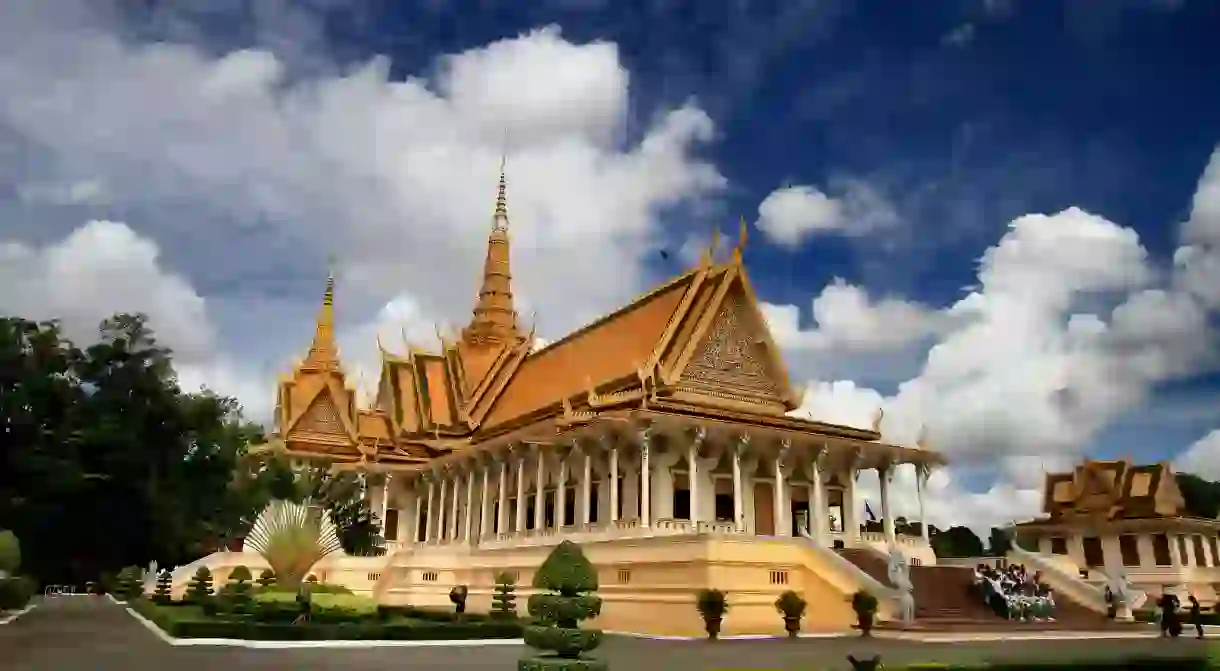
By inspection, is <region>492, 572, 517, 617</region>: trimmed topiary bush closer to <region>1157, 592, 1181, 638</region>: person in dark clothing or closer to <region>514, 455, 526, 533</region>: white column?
<region>514, 455, 526, 533</region>: white column

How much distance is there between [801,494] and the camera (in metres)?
28.0

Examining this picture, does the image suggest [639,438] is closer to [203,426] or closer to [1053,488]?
[203,426]

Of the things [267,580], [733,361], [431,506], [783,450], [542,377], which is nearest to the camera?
[267,580]

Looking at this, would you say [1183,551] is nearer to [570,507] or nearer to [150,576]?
[570,507]

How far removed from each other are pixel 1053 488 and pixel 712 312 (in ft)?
78.5

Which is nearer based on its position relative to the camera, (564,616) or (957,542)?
(564,616)

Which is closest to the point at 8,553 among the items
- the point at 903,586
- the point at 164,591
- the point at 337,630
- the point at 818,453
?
the point at 164,591

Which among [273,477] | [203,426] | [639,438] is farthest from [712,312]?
[203,426]

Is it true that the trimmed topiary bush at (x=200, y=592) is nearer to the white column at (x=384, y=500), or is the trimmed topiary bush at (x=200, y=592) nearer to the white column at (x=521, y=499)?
the white column at (x=521, y=499)

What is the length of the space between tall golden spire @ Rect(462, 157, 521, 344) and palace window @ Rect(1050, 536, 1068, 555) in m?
26.1

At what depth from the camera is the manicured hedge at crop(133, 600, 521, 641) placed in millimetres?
15695

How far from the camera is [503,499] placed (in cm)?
2950

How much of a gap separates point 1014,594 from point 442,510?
20946mm

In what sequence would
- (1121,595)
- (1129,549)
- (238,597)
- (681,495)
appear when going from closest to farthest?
(238,597) → (1121,595) → (681,495) → (1129,549)
